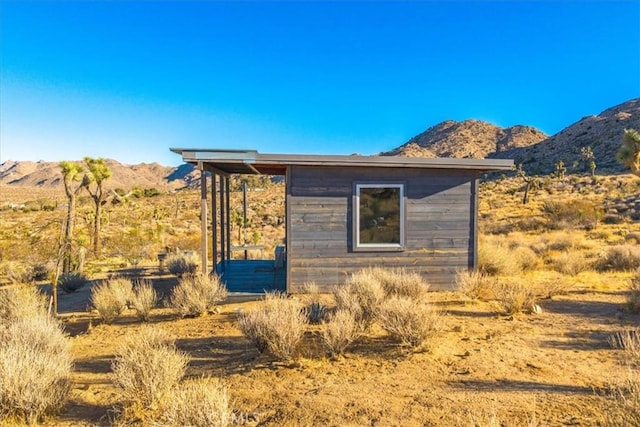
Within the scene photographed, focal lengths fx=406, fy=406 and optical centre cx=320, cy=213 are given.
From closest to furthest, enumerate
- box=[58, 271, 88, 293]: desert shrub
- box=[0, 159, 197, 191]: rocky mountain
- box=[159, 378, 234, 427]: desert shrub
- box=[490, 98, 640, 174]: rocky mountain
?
box=[159, 378, 234, 427]: desert shrub < box=[58, 271, 88, 293]: desert shrub < box=[490, 98, 640, 174]: rocky mountain < box=[0, 159, 197, 191]: rocky mountain


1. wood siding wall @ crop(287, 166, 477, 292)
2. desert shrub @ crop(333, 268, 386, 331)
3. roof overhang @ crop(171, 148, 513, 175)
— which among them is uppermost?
roof overhang @ crop(171, 148, 513, 175)

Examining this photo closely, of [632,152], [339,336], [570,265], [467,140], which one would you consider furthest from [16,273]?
[467,140]

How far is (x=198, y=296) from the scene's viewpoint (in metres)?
7.07

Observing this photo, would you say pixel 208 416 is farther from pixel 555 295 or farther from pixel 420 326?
pixel 555 295

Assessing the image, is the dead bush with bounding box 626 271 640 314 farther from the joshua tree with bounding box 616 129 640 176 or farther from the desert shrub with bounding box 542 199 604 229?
the desert shrub with bounding box 542 199 604 229

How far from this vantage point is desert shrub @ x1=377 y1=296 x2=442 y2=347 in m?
5.11

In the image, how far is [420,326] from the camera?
5.09 m

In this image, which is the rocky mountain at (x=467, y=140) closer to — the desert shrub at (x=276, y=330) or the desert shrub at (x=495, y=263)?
the desert shrub at (x=495, y=263)

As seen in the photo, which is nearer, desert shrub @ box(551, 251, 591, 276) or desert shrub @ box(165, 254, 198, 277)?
desert shrub @ box(551, 251, 591, 276)

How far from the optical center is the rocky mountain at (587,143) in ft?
159

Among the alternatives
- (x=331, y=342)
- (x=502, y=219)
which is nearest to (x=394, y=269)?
(x=331, y=342)

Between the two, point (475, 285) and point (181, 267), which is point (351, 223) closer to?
point (475, 285)

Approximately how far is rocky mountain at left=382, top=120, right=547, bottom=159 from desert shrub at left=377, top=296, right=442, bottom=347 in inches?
2416

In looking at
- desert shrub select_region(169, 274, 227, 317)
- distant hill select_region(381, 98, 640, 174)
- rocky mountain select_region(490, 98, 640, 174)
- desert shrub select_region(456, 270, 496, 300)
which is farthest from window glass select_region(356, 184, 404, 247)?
rocky mountain select_region(490, 98, 640, 174)
